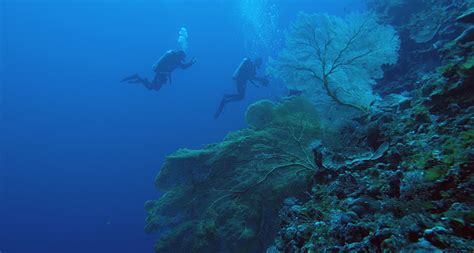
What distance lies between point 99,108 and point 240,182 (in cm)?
5899

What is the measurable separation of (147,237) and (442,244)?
127ft

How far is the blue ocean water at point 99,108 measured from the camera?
39.8m

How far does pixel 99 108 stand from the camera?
2283 inches

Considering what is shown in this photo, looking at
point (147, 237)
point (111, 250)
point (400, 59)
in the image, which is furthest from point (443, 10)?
point (111, 250)

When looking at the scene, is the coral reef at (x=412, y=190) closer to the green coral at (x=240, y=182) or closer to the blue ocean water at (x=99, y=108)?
the green coral at (x=240, y=182)

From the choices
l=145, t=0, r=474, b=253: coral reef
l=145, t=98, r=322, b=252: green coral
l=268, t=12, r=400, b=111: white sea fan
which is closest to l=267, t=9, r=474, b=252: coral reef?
l=145, t=0, r=474, b=253: coral reef

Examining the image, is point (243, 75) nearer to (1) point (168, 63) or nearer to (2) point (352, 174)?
(1) point (168, 63)

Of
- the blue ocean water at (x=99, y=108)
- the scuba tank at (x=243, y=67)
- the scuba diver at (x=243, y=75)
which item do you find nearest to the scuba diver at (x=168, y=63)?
the scuba tank at (x=243, y=67)

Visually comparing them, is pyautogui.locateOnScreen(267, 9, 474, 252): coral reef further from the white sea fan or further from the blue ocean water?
the blue ocean water

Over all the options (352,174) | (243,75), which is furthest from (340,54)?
(243,75)

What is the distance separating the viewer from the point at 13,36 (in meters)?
63.2

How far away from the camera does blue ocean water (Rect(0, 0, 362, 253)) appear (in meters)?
39.8

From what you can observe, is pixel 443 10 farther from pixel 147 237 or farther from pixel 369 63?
pixel 147 237

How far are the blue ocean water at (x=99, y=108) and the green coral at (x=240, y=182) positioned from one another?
110 feet
